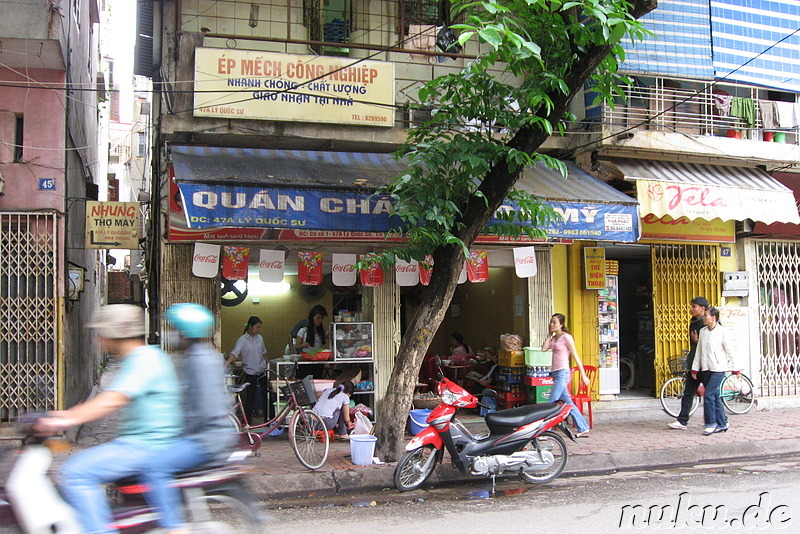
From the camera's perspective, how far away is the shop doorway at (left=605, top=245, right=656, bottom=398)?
12758 millimetres

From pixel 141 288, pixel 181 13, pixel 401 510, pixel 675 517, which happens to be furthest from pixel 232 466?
pixel 141 288

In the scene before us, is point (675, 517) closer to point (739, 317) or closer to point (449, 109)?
point (449, 109)

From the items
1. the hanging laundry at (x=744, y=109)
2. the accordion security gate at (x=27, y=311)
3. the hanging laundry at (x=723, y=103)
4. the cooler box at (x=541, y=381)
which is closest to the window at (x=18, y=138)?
the accordion security gate at (x=27, y=311)

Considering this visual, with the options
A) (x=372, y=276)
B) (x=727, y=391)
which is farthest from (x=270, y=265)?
(x=727, y=391)

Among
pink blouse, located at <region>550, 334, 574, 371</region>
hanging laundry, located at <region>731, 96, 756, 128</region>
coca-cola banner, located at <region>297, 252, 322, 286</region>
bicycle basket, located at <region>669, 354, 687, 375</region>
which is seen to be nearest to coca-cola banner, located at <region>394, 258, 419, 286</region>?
coca-cola banner, located at <region>297, 252, 322, 286</region>

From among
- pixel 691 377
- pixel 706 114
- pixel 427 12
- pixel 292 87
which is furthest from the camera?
pixel 706 114

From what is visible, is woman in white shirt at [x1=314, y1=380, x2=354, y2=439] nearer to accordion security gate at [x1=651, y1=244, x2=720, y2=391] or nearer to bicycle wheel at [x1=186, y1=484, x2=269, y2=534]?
bicycle wheel at [x1=186, y1=484, x2=269, y2=534]

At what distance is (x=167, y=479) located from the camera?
4.06m

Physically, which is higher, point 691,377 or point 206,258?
point 206,258

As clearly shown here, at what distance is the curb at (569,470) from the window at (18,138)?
5.60 m

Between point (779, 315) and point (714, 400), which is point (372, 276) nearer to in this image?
point (714, 400)

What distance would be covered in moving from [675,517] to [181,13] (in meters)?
8.87

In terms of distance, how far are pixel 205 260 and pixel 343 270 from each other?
6.37ft

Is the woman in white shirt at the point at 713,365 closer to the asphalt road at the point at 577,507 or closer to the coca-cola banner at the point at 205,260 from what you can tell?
the asphalt road at the point at 577,507
